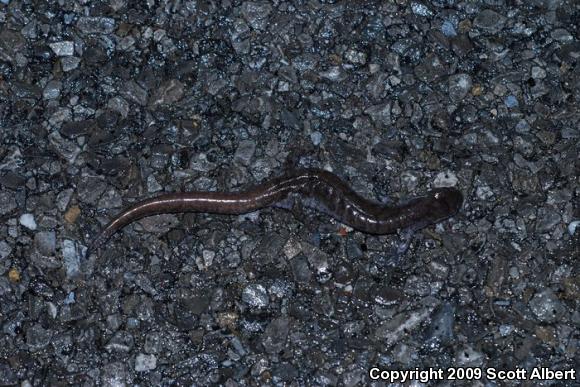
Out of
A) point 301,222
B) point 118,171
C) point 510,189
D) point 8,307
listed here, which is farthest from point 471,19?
point 8,307

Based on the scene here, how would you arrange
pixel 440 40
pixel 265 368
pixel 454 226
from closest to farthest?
pixel 265 368 → pixel 454 226 → pixel 440 40

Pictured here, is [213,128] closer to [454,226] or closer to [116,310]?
[116,310]

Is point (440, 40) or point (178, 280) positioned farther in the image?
point (440, 40)

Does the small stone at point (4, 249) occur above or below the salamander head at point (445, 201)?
below

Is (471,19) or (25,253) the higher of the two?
(471,19)

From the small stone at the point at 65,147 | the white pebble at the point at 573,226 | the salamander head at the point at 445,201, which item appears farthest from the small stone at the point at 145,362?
the white pebble at the point at 573,226

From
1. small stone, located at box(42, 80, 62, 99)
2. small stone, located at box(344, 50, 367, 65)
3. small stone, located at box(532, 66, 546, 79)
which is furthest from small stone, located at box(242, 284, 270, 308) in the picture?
small stone, located at box(532, 66, 546, 79)

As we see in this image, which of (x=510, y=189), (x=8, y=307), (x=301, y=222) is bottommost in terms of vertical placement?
(x=8, y=307)

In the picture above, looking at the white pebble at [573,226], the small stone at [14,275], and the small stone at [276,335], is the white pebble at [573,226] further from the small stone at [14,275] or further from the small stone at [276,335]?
the small stone at [14,275]

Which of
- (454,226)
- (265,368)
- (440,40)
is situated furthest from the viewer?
(440,40)
